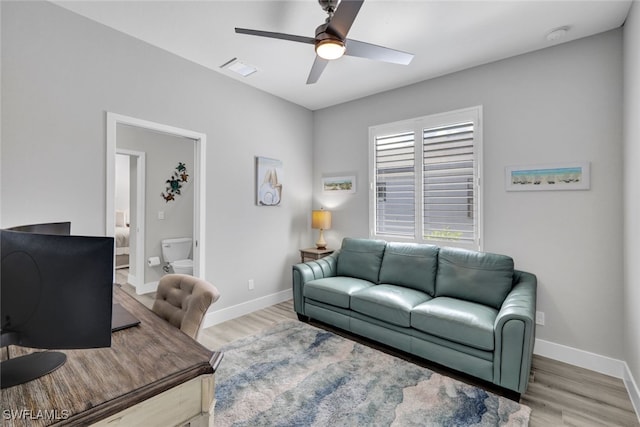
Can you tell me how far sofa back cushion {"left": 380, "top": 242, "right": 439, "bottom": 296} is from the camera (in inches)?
120

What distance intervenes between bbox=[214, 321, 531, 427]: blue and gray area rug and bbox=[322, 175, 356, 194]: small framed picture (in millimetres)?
2123

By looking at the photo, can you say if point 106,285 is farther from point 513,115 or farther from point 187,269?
point 187,269

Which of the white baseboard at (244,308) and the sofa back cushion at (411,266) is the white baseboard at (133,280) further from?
the sofa back cushion at (411,266)

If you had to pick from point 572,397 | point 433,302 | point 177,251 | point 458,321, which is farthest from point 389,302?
point 177,251

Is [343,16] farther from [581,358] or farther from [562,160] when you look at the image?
[581,358]

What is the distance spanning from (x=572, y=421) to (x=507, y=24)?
291cm

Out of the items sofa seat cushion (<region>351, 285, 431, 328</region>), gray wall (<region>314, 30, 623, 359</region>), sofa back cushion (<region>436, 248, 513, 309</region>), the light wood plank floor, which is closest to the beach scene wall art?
gray wall (<region>314, 30, 623, 359</region>)

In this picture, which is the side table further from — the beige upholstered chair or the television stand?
the television stand

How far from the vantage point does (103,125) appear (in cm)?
255

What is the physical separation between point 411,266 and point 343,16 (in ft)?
7.80

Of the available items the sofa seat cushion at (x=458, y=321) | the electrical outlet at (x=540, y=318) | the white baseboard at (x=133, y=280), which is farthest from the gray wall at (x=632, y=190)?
the white baseboard at (x=133, y=280)

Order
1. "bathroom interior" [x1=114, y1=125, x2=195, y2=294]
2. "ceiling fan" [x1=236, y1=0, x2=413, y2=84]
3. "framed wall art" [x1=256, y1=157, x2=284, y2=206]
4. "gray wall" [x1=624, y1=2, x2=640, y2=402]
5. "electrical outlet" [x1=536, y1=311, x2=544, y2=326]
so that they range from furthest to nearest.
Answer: "bathroom interior" [x1=114, y1=125, x2=195, y2=294] → "framed wall art" [x1=256, y1=157, x2=284, y2=206] → "electrical outlet" [x1=536, y1=311, x2=544, y2=326] → "gray wall" [x1=624, y1=2, x2=640, y2=402] → "ceiling fan" [x1=236, y1=0, x2=413, y2=84]

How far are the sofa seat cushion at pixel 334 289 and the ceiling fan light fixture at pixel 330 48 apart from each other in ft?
6.96

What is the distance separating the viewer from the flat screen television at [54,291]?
843mm
